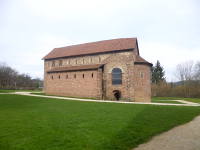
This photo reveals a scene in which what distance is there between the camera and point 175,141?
5.91 meters

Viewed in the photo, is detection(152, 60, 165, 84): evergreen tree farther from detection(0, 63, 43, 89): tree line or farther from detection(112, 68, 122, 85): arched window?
detection(0, 63, 43, 89): tree line

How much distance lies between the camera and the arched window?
24.1 metres

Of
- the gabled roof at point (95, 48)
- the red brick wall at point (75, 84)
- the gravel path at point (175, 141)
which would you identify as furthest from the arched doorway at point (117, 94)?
the gravel path at point (175, 141)

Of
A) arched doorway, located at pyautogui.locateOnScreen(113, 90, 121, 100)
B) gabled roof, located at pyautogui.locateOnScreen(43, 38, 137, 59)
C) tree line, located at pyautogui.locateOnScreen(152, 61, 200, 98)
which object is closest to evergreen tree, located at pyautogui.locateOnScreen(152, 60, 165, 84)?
tree line, located at pyautogui.locateOnScreen(152, 61, 200, 98)

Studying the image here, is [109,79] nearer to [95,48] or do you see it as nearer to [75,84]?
[75,84]

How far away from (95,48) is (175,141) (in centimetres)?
2535

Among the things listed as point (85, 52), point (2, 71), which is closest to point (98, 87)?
point (85, 52)

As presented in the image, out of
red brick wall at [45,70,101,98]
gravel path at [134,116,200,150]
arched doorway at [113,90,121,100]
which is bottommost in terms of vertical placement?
gravel path at [134,116,200,150]

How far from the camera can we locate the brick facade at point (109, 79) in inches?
918

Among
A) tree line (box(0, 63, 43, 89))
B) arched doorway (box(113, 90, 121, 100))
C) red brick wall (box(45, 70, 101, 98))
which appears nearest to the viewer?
arched doorway (box(113, 90, 121, 100))

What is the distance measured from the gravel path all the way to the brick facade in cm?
1571

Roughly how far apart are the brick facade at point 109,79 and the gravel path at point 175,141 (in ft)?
51.5

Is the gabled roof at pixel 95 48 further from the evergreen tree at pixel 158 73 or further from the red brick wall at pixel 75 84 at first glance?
the evergreen tree at pixel 158 73

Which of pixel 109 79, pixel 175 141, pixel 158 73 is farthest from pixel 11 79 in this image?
pixel 175 141
